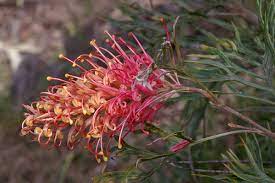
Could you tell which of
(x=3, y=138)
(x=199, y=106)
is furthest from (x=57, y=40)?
(x=199, y=106)

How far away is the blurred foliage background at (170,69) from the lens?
131 cm

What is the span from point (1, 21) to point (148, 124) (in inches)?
140

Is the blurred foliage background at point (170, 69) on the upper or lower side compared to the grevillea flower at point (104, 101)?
lower

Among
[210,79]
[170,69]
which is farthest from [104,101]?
[210,79]

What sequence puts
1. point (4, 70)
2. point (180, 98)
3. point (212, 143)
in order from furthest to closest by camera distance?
point (4, 70), point (212, 143), point (180, 98)

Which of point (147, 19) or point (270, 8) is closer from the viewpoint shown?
point (270, 8)

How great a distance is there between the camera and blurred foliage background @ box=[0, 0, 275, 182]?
1306 mm

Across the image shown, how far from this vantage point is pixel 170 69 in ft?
3.85

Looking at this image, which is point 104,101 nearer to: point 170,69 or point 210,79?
point 170,69

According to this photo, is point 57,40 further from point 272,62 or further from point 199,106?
point 272,62

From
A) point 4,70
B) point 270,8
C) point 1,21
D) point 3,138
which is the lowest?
point 3,138

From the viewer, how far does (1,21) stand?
4.58m

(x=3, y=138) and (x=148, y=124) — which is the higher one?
(x=148, y=124)

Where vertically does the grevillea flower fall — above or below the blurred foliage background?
above
